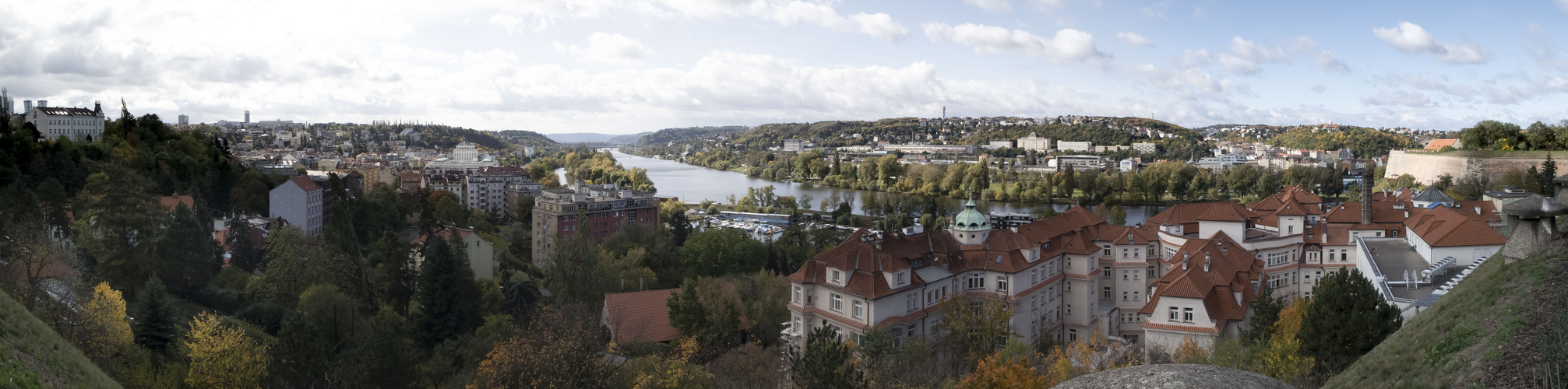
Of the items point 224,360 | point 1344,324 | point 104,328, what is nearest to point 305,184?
point 104,328

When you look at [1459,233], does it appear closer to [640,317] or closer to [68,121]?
[640,317]

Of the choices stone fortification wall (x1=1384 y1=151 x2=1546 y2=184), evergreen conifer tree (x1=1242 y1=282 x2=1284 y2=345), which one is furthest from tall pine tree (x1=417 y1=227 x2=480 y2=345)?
stone fortification wall (x1=1384 y1=151 x2=1546 y2=184)

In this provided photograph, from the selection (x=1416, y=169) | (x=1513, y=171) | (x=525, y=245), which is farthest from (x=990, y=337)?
(x=1416, y=169)

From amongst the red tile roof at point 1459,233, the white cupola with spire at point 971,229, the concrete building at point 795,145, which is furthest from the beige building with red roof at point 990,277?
the concrete building at point 795,145

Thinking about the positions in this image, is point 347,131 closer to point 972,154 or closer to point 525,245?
point 972,154

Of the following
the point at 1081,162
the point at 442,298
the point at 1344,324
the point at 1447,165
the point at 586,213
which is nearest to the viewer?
the point at 1344,324

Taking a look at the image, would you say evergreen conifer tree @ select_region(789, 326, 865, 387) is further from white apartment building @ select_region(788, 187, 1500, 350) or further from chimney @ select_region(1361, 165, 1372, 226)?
chimney @ select_region(1361, 165, 1372, 226)
